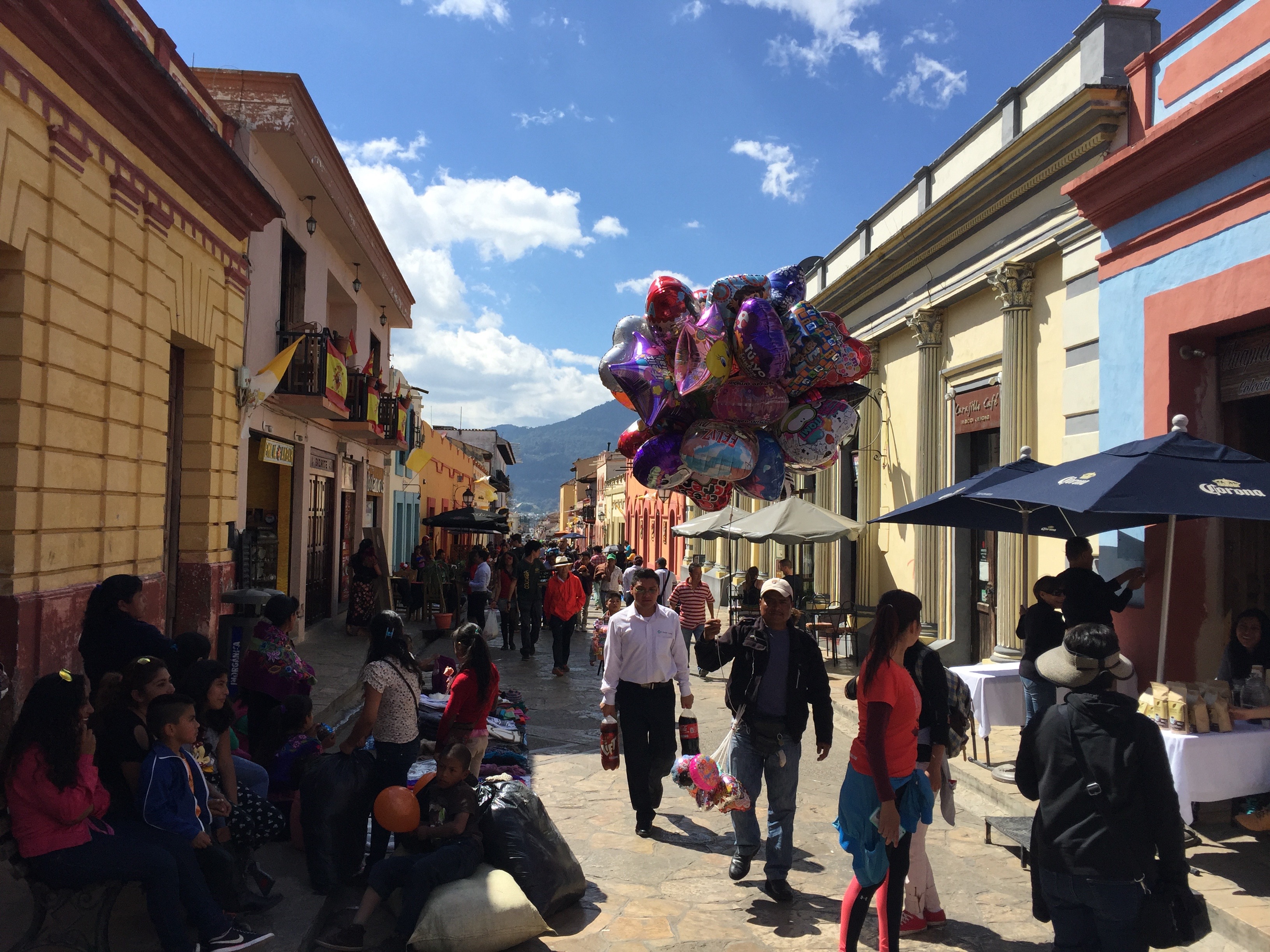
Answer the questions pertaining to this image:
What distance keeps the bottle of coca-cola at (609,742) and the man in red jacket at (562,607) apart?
6.17 meters

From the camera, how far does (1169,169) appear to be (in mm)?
6848

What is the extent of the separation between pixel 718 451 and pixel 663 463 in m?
0.48

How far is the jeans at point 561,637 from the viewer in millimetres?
12125

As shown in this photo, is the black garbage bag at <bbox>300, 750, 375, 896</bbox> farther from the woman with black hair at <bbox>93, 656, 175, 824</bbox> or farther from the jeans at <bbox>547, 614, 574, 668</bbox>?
the jeans at <bbox>547, 614, 574, 668</bbox>

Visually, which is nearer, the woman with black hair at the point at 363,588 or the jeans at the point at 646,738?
the jeans at the point at 646,738

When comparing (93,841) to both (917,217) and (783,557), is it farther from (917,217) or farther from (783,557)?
(783,557)

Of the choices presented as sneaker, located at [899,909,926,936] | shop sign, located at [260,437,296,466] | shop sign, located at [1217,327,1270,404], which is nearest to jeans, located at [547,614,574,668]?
shop sign, located at [260,437,296,466]

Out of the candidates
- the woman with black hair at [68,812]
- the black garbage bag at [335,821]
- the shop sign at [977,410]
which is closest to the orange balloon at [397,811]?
the black garbage bag at [335,821]

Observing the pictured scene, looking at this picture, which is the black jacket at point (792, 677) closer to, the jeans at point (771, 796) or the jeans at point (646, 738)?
the jeans at point (771, 796)

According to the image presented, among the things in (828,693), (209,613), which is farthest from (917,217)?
(209,613)

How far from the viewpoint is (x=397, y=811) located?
4312 millimetres

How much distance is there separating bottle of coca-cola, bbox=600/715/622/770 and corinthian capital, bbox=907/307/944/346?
809 centimetres

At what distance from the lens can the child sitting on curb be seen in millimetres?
4059

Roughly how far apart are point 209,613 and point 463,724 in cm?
522
